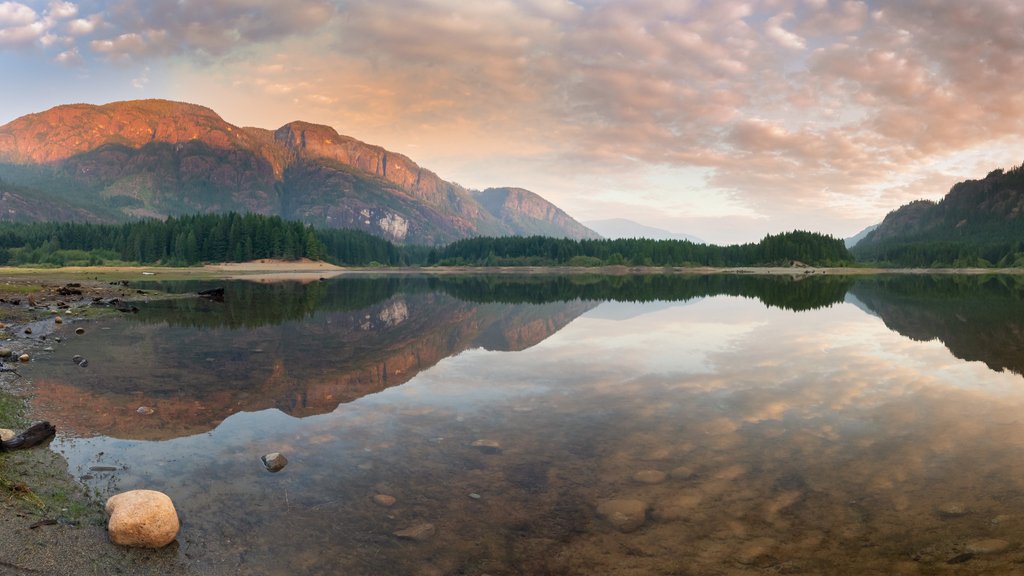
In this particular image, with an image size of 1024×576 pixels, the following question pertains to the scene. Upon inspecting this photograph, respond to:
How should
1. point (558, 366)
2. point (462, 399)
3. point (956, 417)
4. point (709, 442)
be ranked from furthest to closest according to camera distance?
point (558, 366)
point (462, 399)
point (956, 417)
point (709, 442)

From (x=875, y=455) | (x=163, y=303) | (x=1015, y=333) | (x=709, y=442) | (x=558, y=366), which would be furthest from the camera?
(x=163, y=303)

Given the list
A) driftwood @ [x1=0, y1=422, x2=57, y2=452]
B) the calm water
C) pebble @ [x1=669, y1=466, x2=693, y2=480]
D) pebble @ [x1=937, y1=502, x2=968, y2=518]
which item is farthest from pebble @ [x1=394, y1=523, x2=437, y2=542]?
driftwood @ [x1=0, y1=422, x2=57, y2=452]

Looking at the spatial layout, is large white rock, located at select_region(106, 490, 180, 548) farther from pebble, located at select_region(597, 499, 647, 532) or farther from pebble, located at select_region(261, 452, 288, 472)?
pebble, located at select_region(597, 499, 647, 532)

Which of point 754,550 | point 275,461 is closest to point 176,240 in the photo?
point 275,461

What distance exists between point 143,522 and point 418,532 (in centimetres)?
440

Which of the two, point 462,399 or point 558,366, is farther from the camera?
point 558,366

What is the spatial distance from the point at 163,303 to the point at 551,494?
54912 mm

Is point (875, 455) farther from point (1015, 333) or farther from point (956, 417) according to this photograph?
point (1015, 333)

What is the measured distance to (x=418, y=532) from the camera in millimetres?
9227

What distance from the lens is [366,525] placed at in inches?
372

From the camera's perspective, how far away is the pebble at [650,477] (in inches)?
446

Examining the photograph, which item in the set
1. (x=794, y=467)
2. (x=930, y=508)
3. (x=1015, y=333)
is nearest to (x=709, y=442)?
(x=794, y=467)

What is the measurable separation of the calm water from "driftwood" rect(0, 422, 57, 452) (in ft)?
1.31

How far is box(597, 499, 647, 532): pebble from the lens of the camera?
372 inches
